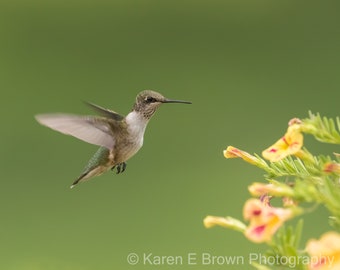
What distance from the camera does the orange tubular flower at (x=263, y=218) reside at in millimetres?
687

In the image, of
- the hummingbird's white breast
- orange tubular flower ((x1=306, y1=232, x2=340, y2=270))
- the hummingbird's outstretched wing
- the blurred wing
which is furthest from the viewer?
the hummingbird's white breast

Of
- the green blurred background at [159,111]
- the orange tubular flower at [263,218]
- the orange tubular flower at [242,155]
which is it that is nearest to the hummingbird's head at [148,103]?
the orange tubular flower at [242,155]

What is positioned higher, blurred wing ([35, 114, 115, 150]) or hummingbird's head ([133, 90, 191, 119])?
hummingbird's head ([133, 90, 191, 119])

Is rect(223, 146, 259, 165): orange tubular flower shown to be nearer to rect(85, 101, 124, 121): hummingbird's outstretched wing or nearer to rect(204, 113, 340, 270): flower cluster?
rect(204, 113, 340, 270): flower cluster

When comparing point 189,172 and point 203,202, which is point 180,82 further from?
point 203,202

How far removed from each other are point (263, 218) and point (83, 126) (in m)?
0.74

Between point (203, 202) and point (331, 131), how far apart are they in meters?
4.41

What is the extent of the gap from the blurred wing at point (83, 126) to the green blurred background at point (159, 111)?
1883mm

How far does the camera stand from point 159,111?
673cm

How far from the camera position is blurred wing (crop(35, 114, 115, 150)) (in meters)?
1.28

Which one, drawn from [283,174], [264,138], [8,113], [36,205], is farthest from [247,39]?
[283,174]

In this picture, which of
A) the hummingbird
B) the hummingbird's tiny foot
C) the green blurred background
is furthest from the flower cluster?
the green blurred background

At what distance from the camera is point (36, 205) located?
208 inches

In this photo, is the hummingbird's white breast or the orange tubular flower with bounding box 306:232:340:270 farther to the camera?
the hummingbird's white breast
